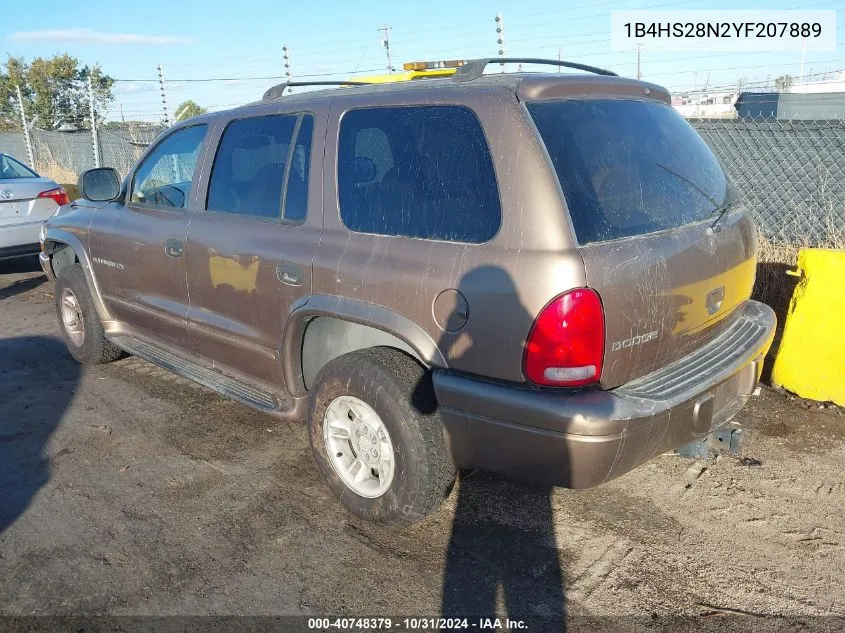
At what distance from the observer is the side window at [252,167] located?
3521mm

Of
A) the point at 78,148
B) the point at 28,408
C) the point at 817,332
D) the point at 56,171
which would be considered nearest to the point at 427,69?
the point at 817,332

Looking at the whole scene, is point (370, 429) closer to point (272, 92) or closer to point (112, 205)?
point (272, 92)

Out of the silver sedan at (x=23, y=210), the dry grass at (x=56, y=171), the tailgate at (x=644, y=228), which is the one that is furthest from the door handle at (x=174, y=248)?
the dry grass at (x=56, y=171)

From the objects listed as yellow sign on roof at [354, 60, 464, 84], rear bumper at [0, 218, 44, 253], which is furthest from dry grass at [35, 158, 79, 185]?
yellow sign on roof at [354, 60, 464, 84]

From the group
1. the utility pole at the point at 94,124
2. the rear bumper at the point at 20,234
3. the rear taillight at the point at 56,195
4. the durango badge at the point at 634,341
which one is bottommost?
the durango badge at the point at 634,341

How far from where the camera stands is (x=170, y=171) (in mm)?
4574

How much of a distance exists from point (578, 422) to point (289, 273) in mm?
1551

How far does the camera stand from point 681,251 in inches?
109

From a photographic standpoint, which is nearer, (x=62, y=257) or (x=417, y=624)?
(x=417, y=624)

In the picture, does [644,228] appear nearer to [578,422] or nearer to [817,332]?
[578,422]

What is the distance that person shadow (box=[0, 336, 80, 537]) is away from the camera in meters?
3.56

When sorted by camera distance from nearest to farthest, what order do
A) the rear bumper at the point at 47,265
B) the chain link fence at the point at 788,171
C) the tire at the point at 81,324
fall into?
the tire at the point at 81,324 < the rear bumper at the point at 47,265 < the chain link fence at the point at 788,171

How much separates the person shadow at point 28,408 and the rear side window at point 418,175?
7.11 feet

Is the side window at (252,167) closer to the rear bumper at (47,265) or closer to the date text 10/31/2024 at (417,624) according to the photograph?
the date text 10/31/2024 at (417,624)
